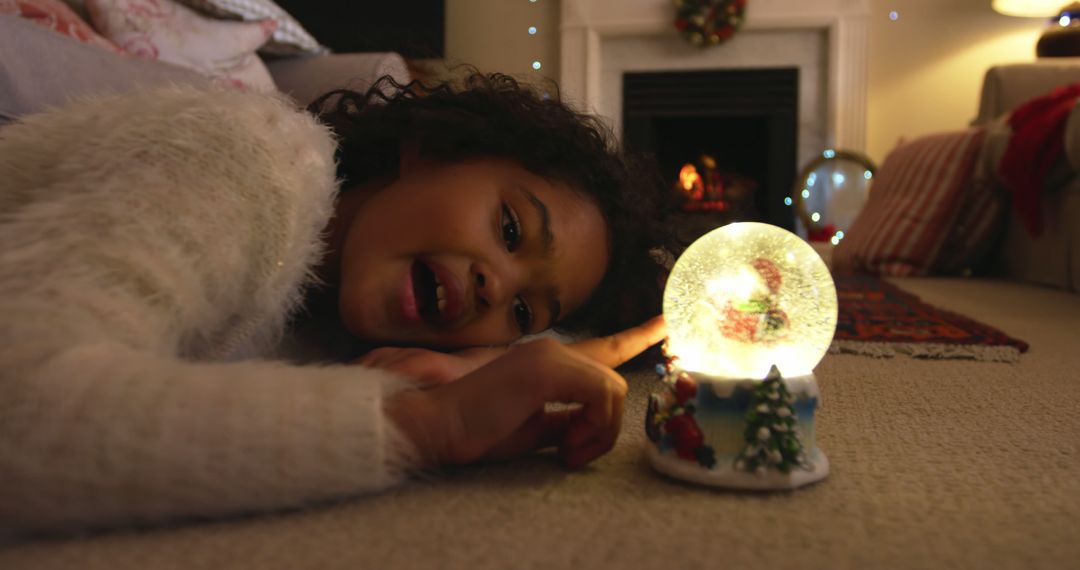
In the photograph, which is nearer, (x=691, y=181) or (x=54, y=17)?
(x=54, y=17)

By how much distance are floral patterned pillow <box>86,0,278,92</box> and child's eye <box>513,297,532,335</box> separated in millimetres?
744

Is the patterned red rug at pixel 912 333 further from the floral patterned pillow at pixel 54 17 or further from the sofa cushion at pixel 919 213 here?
the floral patterned pillow at pixel 54 17

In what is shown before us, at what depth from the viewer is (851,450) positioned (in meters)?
0.67

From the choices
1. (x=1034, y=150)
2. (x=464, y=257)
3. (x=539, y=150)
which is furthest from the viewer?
(x=1034, y=150)

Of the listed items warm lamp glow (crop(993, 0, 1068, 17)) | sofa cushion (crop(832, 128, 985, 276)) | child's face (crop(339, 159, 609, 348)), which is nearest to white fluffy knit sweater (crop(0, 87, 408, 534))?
child's face (crop(339, 159, 609, 348))

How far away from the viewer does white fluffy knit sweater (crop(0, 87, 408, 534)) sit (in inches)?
17.2

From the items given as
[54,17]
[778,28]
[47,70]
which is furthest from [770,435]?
[778,28]

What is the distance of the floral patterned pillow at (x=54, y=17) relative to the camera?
1116 mm

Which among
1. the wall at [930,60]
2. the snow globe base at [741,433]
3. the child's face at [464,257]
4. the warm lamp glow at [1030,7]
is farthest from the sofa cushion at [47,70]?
the wall at [930,60]

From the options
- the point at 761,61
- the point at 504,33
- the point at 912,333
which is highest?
the point at 504,33

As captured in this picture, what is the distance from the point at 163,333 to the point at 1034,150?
2.28m

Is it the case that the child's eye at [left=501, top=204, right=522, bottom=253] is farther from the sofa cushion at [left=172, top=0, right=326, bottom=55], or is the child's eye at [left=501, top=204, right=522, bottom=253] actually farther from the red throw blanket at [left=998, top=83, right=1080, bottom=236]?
the red throw blanket at [left=998, top=83, right=1080, bottom=236]

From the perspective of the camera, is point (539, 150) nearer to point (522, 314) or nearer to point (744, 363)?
point (522, 314)

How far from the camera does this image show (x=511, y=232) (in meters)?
0.80
